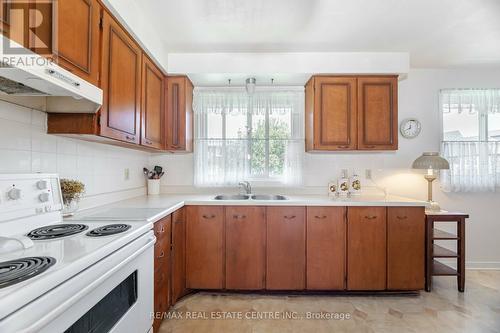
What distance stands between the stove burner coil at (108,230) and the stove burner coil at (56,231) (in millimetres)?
88

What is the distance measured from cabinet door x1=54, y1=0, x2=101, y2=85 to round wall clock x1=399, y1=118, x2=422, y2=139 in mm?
3115

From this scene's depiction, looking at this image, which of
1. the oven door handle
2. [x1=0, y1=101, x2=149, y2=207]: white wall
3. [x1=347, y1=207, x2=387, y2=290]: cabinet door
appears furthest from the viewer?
[x1=347, y1=207, x2=387, y2=290]: cabinet door

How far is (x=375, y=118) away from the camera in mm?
2576

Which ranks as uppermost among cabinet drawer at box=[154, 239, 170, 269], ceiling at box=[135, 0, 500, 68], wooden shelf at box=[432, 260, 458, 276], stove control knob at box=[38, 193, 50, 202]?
ceiling at box=[135, 0, 500, 68]

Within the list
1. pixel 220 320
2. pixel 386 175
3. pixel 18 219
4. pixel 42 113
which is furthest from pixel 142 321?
pixel 386 175

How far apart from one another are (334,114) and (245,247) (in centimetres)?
163

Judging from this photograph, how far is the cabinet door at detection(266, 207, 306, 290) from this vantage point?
2.28 meters

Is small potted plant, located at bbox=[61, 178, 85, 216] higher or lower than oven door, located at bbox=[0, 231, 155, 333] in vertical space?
higher

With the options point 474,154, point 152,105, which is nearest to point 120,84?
point 152,105

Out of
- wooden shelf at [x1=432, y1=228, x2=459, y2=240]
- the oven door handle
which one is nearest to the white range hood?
the oven door handle

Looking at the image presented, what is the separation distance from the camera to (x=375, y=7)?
72.4 inches

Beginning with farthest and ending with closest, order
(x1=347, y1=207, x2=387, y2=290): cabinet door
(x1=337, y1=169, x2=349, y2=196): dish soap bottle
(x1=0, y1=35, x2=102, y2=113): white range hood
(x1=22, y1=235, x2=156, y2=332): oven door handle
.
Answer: (x1=337, y1=169, x2=349, y2=196): dish soap bottle → (x1=347, y1=207, x2=387, y2=290): cabinet door → (x1=0, y1=35, x2=102, y2=113): white range hood → (x1=22, y1=235, x2=156, y2=332): oven door handle

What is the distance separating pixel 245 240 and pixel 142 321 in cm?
116

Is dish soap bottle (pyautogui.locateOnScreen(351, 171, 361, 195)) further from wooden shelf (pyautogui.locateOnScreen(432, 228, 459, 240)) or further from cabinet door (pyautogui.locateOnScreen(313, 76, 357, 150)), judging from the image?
wooden shelf (pyautogui.locateOnScreen(432, 228, 459, 240))
